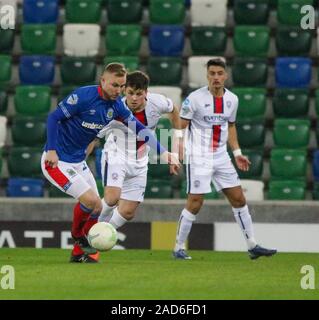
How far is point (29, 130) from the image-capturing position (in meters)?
14.2

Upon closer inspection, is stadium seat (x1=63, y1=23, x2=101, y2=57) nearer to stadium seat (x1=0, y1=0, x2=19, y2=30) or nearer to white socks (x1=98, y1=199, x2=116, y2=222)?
stadium seat (x1=0, y1=0, x2=19, y2=30)

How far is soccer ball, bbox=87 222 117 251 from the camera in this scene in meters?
9.70

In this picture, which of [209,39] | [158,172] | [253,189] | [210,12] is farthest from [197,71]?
[253,189]

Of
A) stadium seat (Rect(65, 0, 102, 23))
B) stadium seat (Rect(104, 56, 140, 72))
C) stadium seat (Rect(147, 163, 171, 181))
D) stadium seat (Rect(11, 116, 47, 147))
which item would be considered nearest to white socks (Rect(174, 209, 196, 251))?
stadium seat (Rect(147, 163, 171, 181))

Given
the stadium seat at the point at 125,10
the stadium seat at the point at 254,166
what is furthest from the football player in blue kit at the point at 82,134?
the stadium seat at the point at 125,10

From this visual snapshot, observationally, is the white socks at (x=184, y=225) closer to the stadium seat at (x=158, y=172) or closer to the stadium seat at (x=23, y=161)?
the stadium seat at (x=158, y=172)

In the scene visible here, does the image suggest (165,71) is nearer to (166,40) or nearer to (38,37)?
(166,40)

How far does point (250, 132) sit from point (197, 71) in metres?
1.17

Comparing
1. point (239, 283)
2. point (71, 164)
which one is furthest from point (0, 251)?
point (239, 283)

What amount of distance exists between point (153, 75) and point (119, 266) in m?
5.05

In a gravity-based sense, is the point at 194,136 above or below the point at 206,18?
below

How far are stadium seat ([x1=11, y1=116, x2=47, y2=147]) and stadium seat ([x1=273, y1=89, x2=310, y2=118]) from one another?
2725mm
